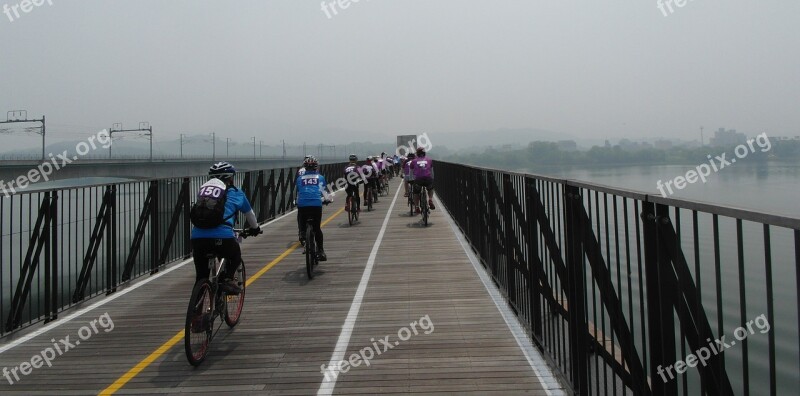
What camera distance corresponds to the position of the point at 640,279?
3.15 meters

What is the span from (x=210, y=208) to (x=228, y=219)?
14.2 inches

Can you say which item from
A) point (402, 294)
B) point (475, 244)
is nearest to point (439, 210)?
point (475, 244)

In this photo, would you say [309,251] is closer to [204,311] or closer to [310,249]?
[310,249]

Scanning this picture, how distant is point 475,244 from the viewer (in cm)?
1138

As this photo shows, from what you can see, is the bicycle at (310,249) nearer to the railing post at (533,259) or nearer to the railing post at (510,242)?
the railing post at (510,242)

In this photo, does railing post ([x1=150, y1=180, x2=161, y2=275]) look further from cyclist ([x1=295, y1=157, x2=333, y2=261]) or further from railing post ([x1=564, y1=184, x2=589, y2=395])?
railing post ([x1=564, y1=184, x2=589, y2=395])

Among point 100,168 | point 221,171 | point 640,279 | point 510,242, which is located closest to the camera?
point 640,279

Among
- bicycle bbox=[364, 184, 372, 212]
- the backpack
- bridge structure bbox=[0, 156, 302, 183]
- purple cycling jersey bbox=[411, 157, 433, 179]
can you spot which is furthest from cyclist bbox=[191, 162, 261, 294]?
bridge structure bbox=[0, 156, 302, 183]

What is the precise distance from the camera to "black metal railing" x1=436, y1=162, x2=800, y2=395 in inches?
93.8

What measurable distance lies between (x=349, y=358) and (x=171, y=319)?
2835 mm

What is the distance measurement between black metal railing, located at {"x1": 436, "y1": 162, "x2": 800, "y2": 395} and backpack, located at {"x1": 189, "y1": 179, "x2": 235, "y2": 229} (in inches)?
118

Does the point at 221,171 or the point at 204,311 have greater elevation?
the point at 221,171

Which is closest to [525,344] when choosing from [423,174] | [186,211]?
[186,211]

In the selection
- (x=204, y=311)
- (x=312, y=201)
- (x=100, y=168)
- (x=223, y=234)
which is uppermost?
(x=100, y=168)
